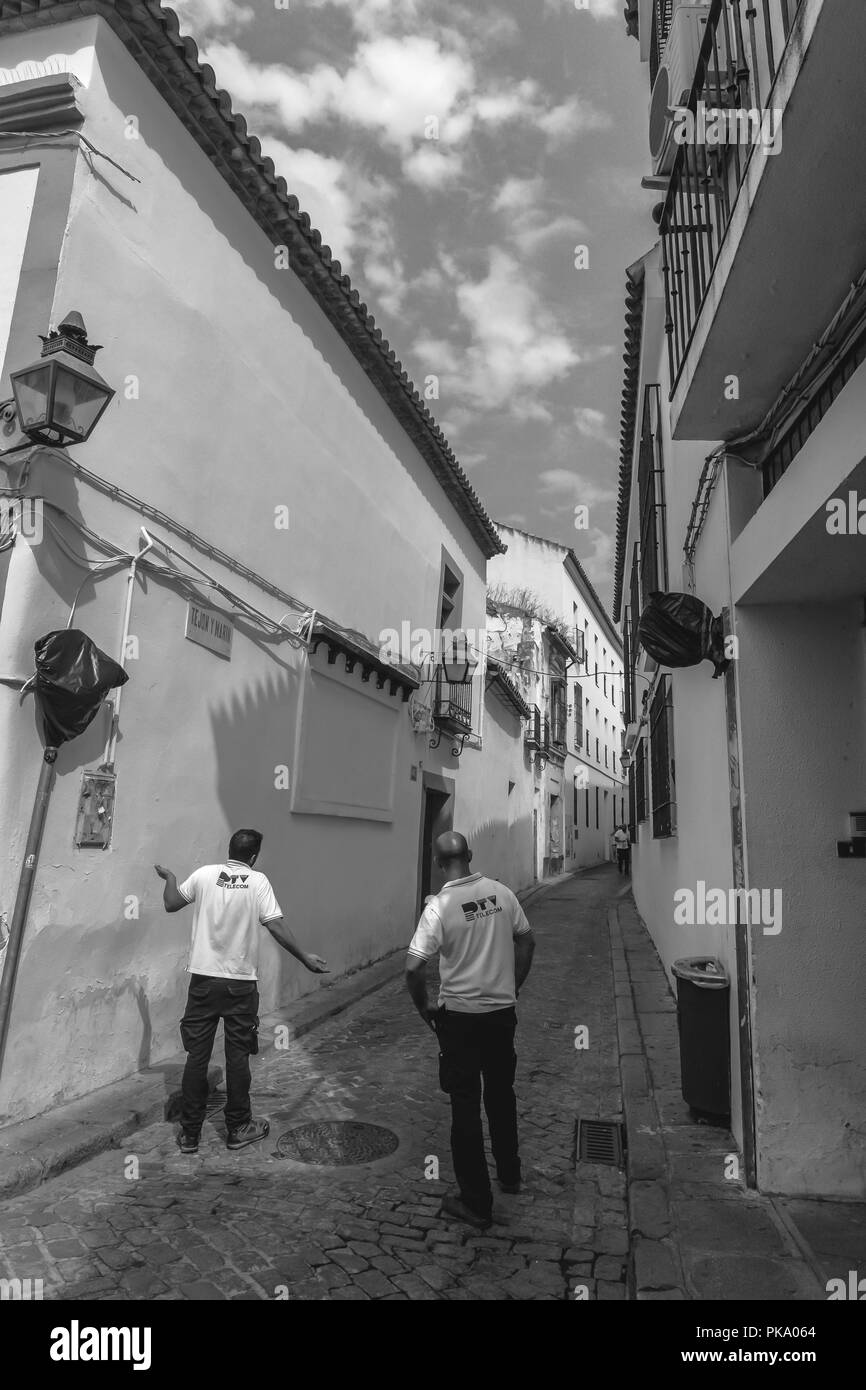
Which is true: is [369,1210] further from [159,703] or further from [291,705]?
[291,705]

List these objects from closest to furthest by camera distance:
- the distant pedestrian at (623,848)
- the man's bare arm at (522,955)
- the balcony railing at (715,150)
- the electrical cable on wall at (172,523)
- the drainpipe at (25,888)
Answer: the balcony railing at (715,150), the man's bare arm at (522,955), the drainpipe at (25,888), the electrical cable on wall at (172,523), the distant pedestrian at (623,848)

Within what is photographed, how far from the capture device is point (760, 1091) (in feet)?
12.7

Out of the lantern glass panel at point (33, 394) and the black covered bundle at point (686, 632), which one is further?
the black covered bundle at point (686, 632)

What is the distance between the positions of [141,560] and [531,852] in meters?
16.5

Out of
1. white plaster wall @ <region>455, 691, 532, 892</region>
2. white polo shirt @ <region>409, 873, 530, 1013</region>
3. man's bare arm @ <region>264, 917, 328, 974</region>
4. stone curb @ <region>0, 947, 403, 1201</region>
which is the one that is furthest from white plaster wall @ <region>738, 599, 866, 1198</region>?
white plaster wall @ <region>455, 691, 532, 892</region>

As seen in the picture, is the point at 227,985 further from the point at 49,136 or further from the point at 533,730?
the point at 533,730

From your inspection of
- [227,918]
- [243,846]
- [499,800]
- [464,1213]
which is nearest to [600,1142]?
[464,1213]

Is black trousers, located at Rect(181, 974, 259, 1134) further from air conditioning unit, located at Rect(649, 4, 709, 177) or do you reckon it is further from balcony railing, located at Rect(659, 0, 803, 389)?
air conditioning unit, located at Rect(649, 4, 709, 177)

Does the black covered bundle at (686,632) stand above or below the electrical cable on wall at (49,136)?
below

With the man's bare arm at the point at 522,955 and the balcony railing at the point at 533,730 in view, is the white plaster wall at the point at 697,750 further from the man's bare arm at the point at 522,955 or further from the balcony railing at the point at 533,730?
the balcony railing at the point at 533,730

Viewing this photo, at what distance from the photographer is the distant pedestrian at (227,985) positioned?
4.43 m

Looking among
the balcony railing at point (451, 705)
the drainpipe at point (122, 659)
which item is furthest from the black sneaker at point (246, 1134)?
the balcony railing at point (451, 705)

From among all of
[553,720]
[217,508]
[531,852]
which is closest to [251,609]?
[217,508]

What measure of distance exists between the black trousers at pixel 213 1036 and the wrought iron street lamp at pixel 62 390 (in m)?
2.90
